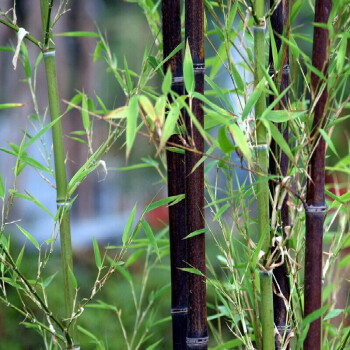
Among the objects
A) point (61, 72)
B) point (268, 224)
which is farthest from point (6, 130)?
point (268, 224)

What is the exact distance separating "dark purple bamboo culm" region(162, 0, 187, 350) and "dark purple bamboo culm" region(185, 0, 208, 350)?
46 millimetres

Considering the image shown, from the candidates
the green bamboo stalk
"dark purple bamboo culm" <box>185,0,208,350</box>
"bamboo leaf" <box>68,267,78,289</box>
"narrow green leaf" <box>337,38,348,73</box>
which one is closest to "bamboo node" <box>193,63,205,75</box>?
"dark purple bamboo culm" <box>185,0,208,350</box>

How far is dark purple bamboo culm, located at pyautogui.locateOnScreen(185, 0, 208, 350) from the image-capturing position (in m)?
0.86

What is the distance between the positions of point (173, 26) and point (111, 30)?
9.04 ft

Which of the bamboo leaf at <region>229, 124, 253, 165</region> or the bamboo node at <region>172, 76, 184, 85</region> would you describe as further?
the bamboo node at <region>172, 76, 184, 85</region>

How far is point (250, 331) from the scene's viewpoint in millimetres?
1043

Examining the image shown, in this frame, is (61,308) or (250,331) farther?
(61,308)

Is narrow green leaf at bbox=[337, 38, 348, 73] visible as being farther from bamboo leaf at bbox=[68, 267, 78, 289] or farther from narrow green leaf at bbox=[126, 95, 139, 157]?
bamboo leaf at bbox=[68, 267, 78, 289]

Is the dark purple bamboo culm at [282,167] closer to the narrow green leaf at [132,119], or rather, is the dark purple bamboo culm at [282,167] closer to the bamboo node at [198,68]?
the bamboo node at [198,68]

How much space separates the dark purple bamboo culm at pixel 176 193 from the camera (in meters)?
0.94

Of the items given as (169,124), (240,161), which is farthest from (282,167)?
(169,124)

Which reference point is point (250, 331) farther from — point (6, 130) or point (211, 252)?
point (6, 130)

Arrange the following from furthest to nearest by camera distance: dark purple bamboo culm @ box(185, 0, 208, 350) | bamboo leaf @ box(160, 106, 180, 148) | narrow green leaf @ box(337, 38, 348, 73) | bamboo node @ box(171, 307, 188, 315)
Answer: bamboo node @ box(171, 307, 188, 315)
dark purple bamboo culm @ box(185, 0, 208, 350)
narrow green leaf @ box(337, 38, 348, 73)
bamboo leaf @ box(160, 106, 180, 148)

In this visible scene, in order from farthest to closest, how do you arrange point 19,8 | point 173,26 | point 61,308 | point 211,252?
point 19,8 → point 211,252 → point 61,308 → point 173,26
